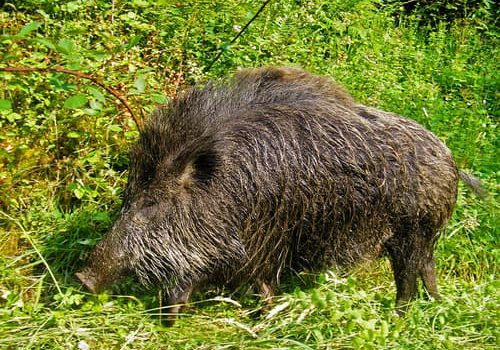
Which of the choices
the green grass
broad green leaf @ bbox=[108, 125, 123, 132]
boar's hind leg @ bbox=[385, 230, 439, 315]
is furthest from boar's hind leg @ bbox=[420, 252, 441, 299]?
broad green leaf @ bbox=[108, 125, 123, 132]

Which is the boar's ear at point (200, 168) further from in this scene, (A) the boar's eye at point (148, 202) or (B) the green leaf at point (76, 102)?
(B) the green leaf at point (76, 102)

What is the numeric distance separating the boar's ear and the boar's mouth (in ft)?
2.02

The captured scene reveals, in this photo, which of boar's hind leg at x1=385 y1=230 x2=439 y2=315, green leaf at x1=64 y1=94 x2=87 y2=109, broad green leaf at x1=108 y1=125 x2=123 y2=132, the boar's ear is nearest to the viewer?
green leaf at x1=64 y1=94 x2=87 y2=109

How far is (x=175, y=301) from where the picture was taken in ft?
11.3

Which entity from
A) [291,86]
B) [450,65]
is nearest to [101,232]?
[291,86]

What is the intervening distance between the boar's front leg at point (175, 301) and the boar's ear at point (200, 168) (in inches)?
20.7

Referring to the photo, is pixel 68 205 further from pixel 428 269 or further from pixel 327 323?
pixel 428 269

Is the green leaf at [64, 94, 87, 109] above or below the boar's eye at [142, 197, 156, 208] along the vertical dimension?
above

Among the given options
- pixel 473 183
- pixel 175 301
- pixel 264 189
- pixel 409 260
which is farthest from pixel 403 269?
pixel 175 301

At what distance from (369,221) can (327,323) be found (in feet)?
2.01

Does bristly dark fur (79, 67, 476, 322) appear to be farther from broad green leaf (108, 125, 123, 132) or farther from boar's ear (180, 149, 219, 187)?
broad green leaf (108, 125, 123, 132)

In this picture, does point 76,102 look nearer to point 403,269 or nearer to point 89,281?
point 89,281

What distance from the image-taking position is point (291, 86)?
3.66 m

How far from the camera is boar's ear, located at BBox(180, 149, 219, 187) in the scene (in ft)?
11.0
